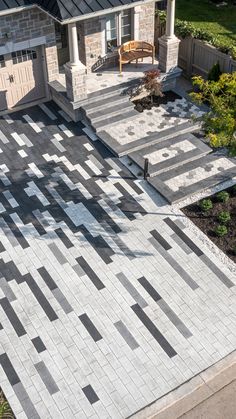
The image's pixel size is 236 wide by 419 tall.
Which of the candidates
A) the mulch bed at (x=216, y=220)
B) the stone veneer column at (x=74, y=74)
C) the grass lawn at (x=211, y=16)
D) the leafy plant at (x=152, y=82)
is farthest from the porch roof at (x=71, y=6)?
the grass lawn at (x=211, y=16)

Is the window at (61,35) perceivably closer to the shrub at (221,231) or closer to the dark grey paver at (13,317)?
the shrub at (221,231)

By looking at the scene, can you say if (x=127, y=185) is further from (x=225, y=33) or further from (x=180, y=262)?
(x=225, y=33)

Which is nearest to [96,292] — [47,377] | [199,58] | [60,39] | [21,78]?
[47,377]

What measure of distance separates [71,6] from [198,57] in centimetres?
783

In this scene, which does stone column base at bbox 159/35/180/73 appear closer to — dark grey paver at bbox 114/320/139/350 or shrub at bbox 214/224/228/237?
shrub at bbox 214/224/228/237

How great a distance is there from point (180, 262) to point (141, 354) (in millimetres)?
3501

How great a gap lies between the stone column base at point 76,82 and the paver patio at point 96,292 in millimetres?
2592

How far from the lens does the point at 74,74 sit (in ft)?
66.0

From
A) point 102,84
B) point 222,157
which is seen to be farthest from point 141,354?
point 102,84

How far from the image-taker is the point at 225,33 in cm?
2744

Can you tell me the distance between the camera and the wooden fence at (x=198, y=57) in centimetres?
2258

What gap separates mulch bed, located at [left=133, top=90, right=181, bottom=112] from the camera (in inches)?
868

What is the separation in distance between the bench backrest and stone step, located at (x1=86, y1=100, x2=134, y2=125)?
249 centimetres

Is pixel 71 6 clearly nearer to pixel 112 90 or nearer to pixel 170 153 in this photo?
pixel 112 90
